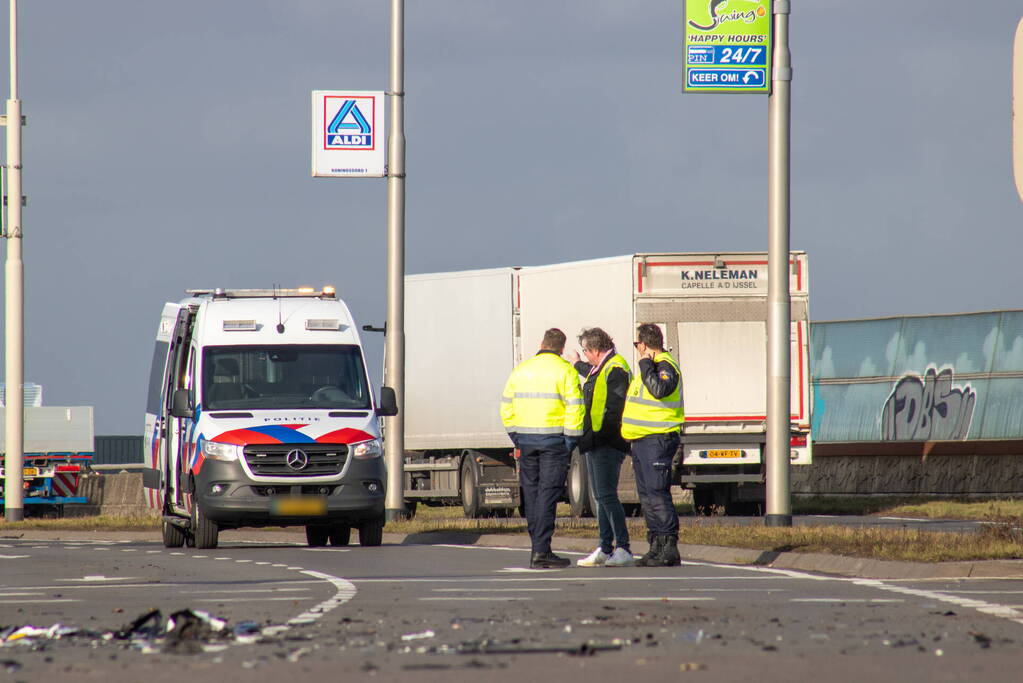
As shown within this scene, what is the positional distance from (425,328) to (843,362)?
8.06 meters

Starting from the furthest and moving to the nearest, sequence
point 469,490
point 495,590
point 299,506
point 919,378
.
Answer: point 919,378
point 469,490
point 299,506
point 495,590

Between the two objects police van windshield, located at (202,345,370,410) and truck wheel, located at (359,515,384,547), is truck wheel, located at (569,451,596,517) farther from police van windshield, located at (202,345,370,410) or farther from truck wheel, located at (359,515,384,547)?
police van windshield, located at (202,345,370,410)

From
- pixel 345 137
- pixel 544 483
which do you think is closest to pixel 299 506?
pixel 544 483

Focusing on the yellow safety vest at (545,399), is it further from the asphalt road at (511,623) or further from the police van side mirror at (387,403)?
the police van side mirror at (387,403)

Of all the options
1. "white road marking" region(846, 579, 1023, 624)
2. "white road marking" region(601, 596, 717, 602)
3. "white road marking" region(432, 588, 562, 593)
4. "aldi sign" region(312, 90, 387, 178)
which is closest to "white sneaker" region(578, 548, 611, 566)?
"white road marking" region(846, 579, 1023, 624)

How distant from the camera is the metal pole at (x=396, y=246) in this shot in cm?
2552

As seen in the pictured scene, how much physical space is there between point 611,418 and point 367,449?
16.3ft

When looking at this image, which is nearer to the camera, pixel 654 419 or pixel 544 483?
pixel 654 419

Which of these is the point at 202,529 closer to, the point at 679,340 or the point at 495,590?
the point at 495,590

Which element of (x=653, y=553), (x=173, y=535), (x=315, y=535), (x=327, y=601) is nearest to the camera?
(x=327, y=601)

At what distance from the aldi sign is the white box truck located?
12.9 feet

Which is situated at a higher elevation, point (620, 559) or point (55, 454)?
point (620, 559)

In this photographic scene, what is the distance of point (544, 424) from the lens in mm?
16156

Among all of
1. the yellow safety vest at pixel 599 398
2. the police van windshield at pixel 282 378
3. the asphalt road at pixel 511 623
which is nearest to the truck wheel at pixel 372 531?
the police van windshield at pixel 282 378
